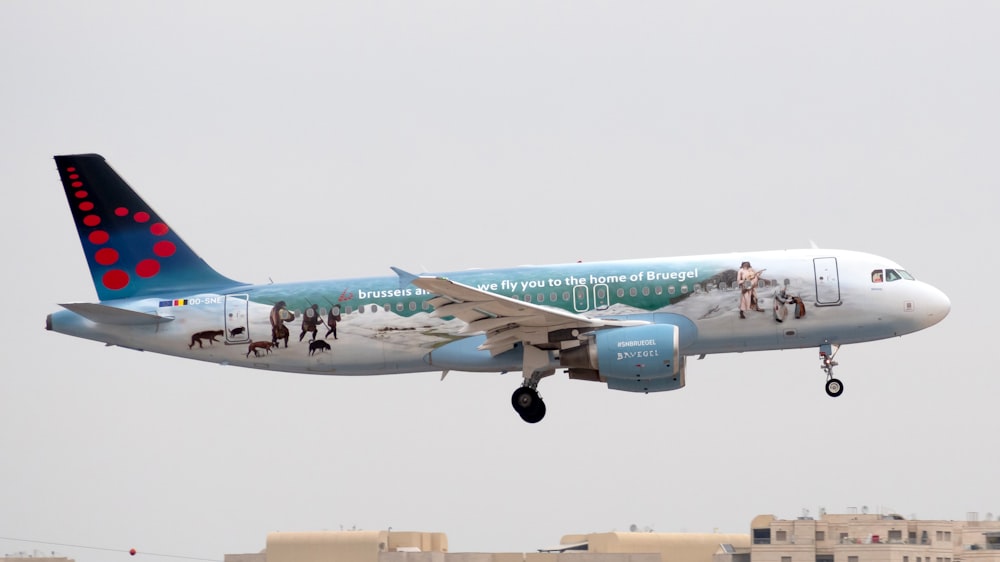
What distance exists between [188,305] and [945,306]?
25.4 meters

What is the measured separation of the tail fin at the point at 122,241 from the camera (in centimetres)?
5838

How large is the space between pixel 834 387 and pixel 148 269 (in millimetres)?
24066

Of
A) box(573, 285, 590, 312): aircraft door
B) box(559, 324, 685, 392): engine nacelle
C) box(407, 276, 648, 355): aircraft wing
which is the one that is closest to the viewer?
box(407, 276, 648, 355): aircraft wing

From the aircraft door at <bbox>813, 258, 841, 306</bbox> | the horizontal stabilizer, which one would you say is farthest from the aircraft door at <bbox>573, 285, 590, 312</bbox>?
the horizontal stabilizer

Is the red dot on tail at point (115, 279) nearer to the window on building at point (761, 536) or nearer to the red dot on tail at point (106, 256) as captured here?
the red dot on tail at point (106, 256)

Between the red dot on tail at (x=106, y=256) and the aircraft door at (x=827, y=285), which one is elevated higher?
the red dot on tail at (x=106, y=256)

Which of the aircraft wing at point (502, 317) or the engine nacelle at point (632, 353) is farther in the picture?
the engine nacelle at point (632, 353)

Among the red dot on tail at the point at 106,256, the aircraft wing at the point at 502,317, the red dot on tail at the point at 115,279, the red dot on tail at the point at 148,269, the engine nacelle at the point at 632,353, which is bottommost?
the engine nacelle at the point at 632,353

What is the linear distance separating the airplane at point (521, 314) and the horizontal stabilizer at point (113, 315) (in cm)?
5

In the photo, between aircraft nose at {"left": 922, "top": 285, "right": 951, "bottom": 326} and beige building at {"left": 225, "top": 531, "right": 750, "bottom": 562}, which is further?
beige building at {"left": 225, "top": 531, "right": 750, "bottom": 562}

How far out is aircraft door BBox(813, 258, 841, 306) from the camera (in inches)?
2090

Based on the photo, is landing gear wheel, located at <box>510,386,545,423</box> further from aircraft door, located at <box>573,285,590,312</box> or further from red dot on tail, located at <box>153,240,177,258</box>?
red dot on tail, located at <box>153,240,177,258</box>

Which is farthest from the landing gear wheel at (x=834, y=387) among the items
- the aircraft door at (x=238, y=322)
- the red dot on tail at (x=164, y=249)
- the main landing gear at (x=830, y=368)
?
the red dot on tail at (x=164, y=249)

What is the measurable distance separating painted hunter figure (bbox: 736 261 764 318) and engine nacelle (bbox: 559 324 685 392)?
235 cm
